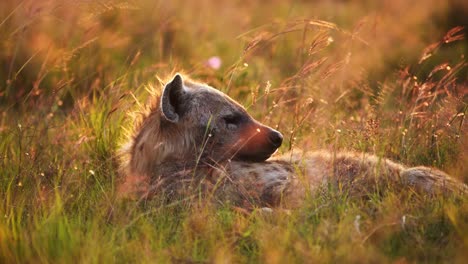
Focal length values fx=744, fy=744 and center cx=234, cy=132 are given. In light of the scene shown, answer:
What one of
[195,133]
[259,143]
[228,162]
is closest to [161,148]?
[195,133]

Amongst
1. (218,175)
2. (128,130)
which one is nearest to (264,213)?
→ (218,175)

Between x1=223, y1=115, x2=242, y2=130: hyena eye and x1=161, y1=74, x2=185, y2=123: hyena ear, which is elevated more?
x1=161, y1=74, x2=185, y2=123: hyena ear

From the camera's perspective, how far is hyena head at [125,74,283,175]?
4.33 meters

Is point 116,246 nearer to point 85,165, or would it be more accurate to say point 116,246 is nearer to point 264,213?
point 264,213

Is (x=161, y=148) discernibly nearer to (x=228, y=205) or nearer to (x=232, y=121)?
(x=232, y=121)

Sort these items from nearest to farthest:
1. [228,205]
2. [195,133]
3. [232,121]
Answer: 1. [228,205]
2. [195,133]
3. [232,121]

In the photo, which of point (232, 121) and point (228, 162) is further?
point (232, 121)

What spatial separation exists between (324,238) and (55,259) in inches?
47.3

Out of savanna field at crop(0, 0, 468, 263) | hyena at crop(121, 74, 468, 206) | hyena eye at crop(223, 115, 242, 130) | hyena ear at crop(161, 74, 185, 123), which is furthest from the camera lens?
hyena eye at crop(223, 115, 242, 130)

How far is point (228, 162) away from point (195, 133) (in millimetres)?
283

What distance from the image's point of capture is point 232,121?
4520 millimetres

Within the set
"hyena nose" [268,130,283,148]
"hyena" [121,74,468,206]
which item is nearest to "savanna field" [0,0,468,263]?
"hyena" [121,74,468,206]

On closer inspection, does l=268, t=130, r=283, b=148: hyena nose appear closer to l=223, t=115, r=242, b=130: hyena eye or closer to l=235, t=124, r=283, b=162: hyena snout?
l=235, t=124, r=283, b=162: hyena snout

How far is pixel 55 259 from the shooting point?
3.33 meters
